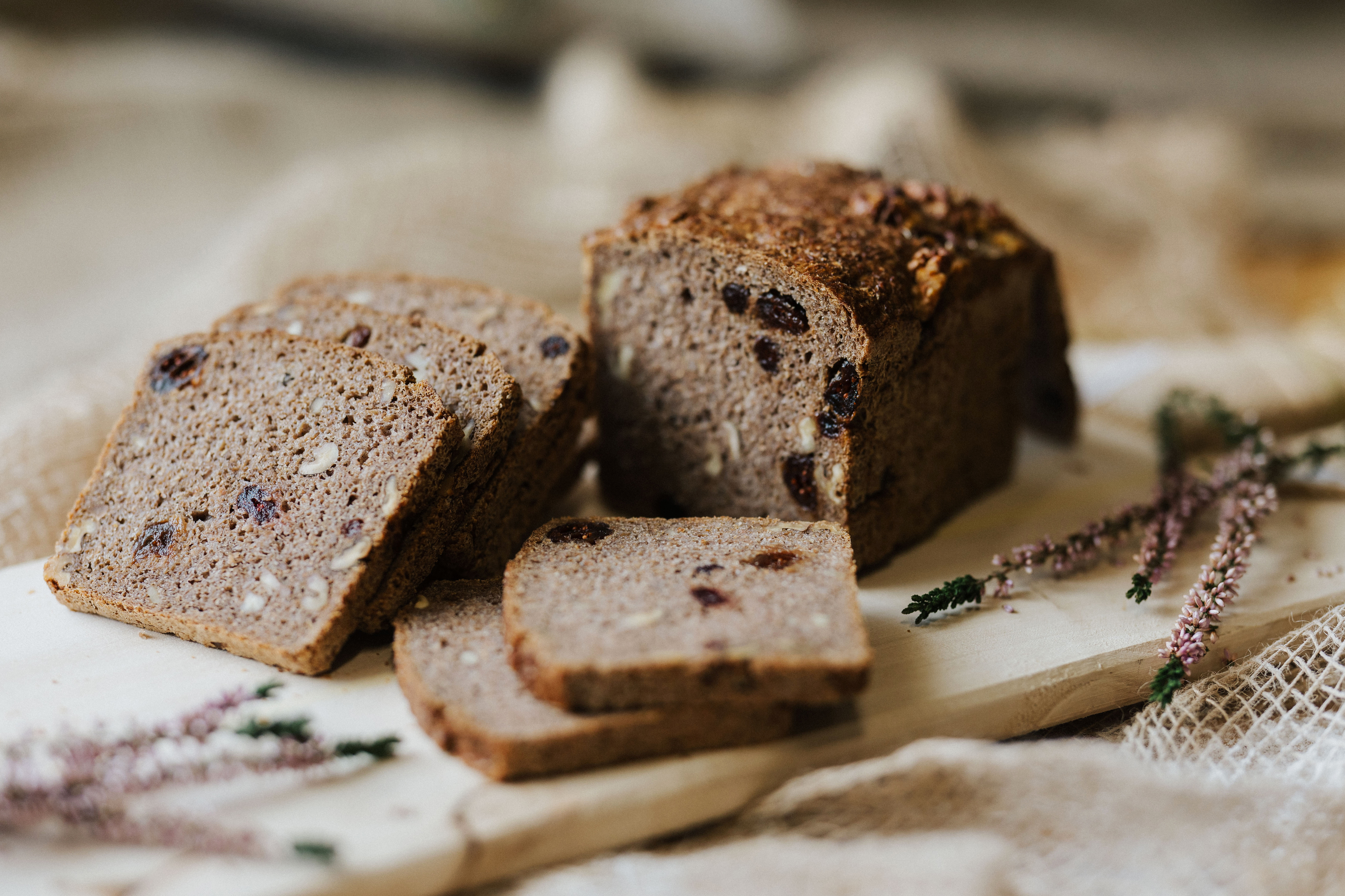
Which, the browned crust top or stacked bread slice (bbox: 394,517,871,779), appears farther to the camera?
the browned crust top

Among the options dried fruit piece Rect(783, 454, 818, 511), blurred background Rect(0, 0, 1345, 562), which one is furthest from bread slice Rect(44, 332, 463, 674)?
blurred background Rect(0, 0, 1345, 562)

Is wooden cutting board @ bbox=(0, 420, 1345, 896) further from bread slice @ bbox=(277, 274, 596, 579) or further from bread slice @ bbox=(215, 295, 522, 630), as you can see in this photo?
bread slice @ bbox=(277, 274, 596, 579)

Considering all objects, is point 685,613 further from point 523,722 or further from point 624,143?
point 624,143

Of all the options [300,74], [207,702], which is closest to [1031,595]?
[207,702]

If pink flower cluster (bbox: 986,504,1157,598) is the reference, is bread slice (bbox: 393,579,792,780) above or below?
below

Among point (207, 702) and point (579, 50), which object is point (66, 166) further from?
point (207, 702)

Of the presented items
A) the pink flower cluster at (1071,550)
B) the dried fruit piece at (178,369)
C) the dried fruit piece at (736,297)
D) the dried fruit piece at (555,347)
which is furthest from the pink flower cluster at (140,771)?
the pink flower cluster at (1071,550)
